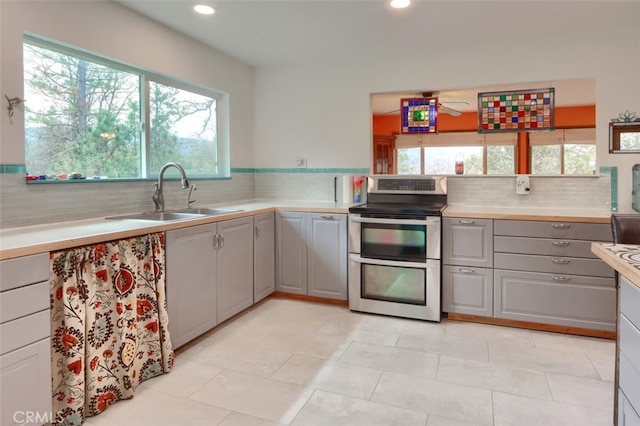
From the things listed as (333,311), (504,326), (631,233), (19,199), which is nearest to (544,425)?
(631,233)

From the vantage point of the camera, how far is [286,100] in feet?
14.1

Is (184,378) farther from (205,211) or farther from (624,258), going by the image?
(624,258)

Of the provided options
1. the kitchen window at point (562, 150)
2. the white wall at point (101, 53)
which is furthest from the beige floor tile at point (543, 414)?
the kitchen window at point (562, 150)

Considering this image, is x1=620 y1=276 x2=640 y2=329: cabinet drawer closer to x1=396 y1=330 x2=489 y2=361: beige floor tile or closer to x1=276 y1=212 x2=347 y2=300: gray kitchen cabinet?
x1=396 y1=330 x2=489 y2=361: beige floor tile

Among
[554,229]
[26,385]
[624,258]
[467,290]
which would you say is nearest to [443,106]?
[554,229]

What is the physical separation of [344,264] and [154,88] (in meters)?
2.11

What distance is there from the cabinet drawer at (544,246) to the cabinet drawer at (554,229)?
0.12 ft

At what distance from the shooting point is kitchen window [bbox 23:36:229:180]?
7.83ft

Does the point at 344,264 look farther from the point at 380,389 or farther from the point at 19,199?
the point at 19,199

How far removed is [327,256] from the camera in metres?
3.54

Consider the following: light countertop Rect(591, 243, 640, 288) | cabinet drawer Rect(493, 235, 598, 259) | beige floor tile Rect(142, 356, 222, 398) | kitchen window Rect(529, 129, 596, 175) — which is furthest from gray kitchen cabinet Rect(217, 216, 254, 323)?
kitchen window Rect(529, 129, 596, 175)

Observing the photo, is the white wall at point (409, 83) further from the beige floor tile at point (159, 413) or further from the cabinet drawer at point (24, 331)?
the cabinet drawer at point (24, 331)

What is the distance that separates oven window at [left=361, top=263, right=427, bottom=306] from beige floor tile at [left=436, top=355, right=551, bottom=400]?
0.77m

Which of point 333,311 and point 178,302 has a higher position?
point 178,302
